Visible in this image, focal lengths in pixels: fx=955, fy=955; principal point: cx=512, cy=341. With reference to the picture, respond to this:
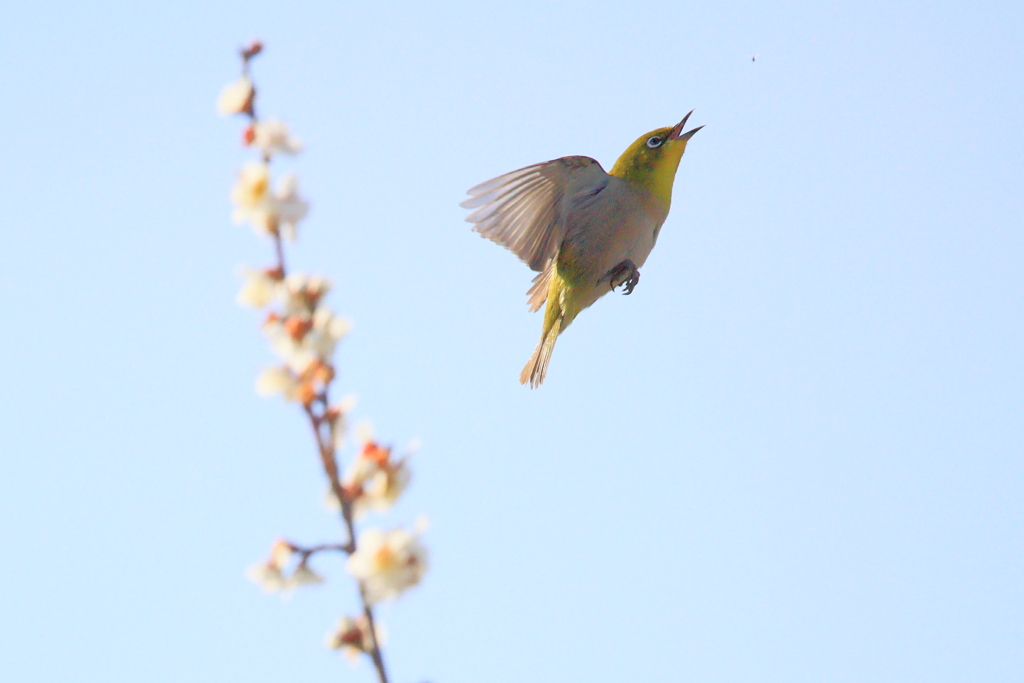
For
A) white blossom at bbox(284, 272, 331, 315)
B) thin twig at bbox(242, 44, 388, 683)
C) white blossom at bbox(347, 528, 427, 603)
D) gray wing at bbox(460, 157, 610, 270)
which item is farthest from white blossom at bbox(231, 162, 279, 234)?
gray wing at bbox(460, 157, 610, 270)

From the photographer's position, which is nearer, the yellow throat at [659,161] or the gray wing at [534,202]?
the gray wing at [534,202]

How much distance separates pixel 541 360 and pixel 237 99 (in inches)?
189

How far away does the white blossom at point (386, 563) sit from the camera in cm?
158

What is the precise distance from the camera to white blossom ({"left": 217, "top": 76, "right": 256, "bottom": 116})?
1902 millimetres

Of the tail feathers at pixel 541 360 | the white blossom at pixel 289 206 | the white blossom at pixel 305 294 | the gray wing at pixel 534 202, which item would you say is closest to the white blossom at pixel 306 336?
the white blossom at pixel 305 294

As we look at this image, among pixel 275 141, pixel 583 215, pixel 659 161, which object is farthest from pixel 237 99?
pixel 659 161

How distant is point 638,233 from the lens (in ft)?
20.3

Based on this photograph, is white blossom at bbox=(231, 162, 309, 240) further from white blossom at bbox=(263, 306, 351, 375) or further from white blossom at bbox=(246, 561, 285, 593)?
white blossom at bbox=(246, 561, 285, 593)

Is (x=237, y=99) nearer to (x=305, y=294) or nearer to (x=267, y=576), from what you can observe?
(x=305, y=294)

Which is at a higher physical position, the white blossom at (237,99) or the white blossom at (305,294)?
the white blossom at (237,99)

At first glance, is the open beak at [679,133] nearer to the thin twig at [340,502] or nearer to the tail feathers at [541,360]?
the tail feathers at [541,360]

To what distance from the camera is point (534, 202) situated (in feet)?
20.1

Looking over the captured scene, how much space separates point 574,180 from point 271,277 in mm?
4453

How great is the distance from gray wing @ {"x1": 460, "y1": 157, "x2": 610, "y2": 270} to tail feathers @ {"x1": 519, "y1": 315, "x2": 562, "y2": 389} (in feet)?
1.61
